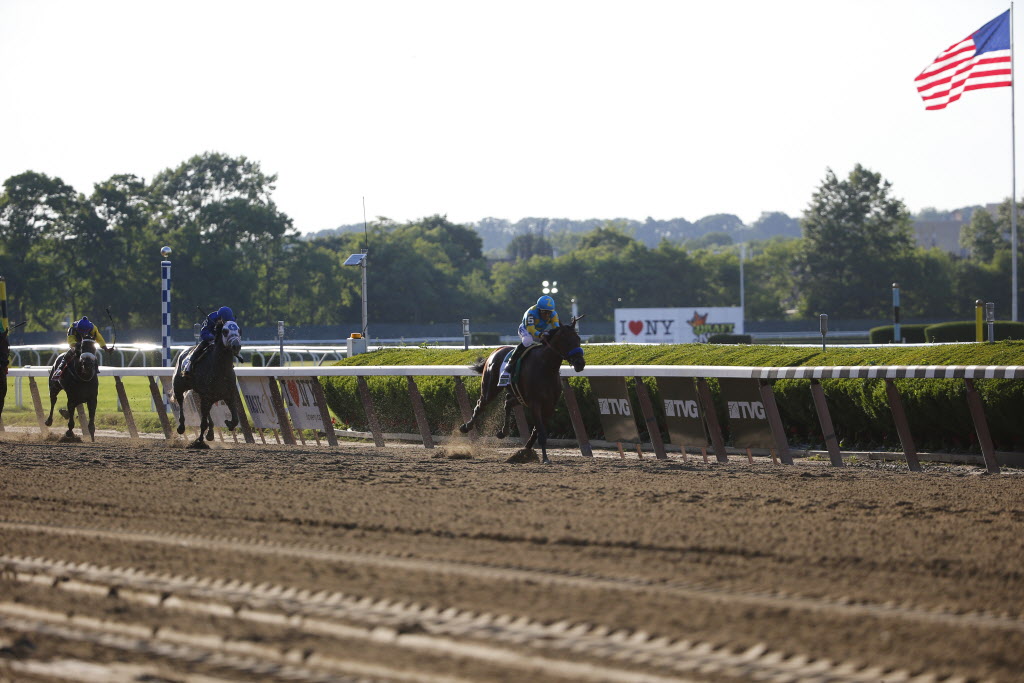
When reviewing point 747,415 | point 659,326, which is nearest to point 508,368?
point 747,415

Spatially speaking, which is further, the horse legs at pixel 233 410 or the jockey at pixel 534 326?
the horse legs at pixel 233 410

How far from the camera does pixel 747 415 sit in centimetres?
1052

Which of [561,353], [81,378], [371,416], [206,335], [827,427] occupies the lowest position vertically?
[371,416]

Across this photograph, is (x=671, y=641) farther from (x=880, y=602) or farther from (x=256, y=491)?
(x=256, y=491)

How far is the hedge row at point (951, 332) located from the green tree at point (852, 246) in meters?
33.1

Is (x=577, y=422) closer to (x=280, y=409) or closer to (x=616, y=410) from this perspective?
(x=616, y=410)

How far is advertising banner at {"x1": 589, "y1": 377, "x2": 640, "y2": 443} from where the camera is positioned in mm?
11492

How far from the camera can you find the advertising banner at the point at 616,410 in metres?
11.5

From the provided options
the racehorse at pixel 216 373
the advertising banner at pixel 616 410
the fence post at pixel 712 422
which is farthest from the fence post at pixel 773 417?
the racehorse at pixel 216 373

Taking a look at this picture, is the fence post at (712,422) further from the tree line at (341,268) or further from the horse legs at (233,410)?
the tree line at (341,268)

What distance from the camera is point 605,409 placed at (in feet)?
38.7

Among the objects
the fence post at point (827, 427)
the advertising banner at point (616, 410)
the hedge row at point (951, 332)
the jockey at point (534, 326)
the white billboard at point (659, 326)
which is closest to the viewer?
the fence post at point (827, 427)

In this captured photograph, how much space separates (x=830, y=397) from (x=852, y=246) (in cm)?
6029

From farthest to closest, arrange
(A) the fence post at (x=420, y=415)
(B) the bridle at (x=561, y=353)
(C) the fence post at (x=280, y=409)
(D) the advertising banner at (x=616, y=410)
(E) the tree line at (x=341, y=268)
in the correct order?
(E) the tree line at (x=341, y=268), (C) the fence post at (x=280, y=409), (A) the fence post at (x=420, y=415), (D) the advertising banner at (x=616, y=410), (B) the bridle at (x=561, y=353)
